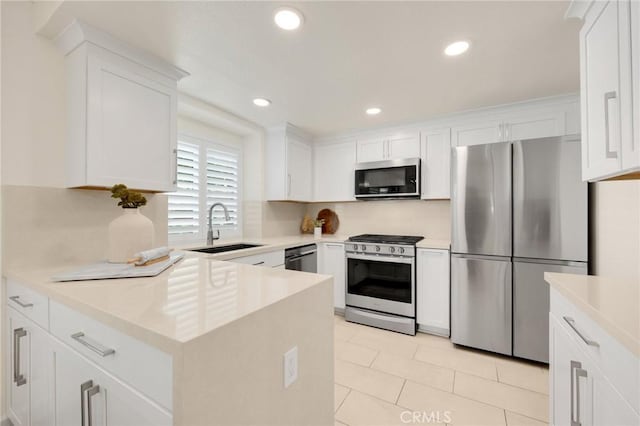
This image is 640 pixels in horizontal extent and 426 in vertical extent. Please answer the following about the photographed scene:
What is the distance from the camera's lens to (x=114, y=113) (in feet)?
5.29

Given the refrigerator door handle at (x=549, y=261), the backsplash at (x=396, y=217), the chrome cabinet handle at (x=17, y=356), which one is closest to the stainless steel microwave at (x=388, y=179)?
the backsplash at (x=396, y=217)

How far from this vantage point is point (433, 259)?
2.66 meters

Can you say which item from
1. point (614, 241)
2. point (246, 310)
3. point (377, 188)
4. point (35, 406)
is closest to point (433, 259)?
point (377, 188)

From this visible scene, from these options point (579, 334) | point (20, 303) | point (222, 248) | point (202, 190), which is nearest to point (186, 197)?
point (202, 190)

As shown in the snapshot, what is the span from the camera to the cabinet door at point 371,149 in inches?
129

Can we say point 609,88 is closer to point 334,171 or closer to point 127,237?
point 127,237

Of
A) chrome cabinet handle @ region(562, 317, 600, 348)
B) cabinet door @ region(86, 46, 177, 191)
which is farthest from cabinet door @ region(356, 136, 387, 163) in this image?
chrome cabinet handle @ region(562, 317, 600, 348)

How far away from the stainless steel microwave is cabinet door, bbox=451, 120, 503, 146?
18.1 inches

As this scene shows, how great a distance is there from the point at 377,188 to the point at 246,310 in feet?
8.74

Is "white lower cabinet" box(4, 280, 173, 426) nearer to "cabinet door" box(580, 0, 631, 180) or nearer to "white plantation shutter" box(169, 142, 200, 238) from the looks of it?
"white plantation shutter" box(169, 142, 200, 238)

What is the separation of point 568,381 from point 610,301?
0.39 m

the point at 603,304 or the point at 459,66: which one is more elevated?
the point at 459,66

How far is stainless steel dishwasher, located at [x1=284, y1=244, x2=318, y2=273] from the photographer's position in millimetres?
2870

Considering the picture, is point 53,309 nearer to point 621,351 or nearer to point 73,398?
Result: point 73,398
